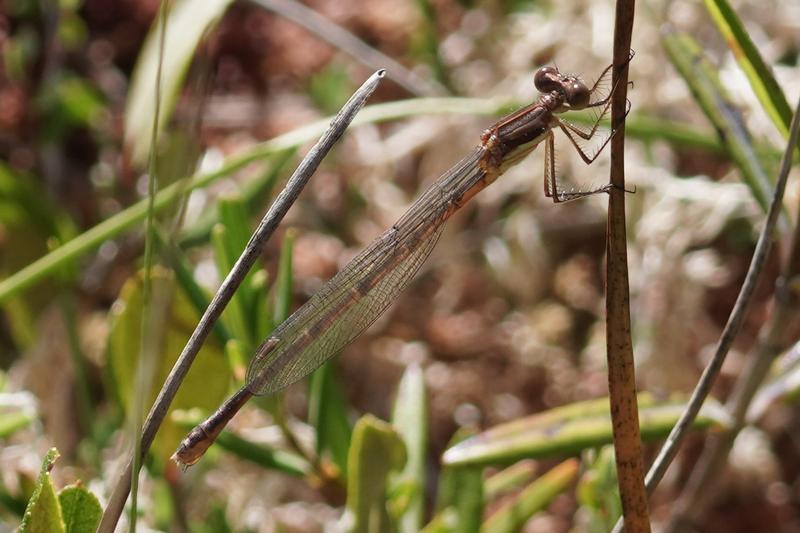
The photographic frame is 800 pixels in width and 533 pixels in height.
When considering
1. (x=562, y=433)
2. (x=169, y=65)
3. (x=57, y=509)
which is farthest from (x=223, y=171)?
(x=57, y=509)

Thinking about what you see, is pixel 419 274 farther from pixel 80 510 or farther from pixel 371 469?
pixel 80 510

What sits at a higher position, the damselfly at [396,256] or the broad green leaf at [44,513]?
the damselfly at [396,256]

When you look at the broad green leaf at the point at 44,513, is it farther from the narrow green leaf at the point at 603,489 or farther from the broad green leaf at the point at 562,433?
the narrow green leaf at the point at 603,489

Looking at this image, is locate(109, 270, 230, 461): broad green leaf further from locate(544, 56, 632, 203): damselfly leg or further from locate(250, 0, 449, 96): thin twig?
locate(250, 0, 449, 96): thin twig

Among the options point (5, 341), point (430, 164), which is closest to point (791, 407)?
point (430, 164)

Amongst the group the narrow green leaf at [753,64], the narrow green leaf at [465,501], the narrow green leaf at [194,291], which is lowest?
the narrow green leaf at [465,501]

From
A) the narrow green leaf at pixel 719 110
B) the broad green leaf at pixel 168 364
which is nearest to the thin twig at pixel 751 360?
the narrow green leaf at pixel 719 110
